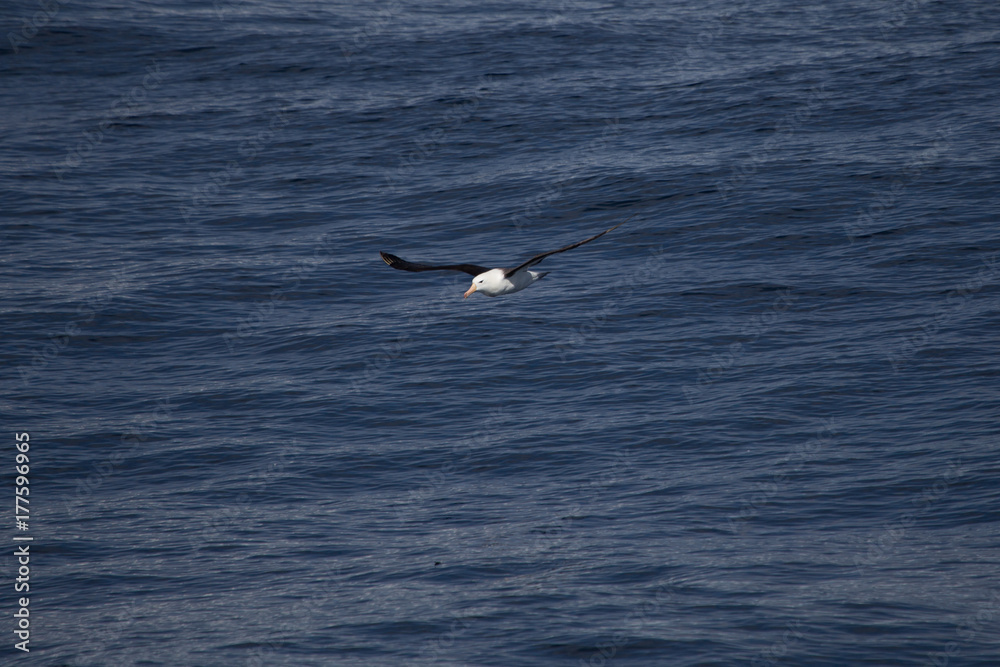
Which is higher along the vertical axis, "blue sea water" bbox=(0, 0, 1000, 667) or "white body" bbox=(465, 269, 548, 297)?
"white body" bbox=(465, 269, 548, 297)

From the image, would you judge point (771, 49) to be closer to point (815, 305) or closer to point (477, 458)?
point (815, 305)

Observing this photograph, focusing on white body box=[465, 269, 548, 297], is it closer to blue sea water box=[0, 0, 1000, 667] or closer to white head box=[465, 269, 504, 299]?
white head box=[465, 269, 504, 299]

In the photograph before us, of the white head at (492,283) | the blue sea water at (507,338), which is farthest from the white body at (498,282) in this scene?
the blue sea water at (507,338)

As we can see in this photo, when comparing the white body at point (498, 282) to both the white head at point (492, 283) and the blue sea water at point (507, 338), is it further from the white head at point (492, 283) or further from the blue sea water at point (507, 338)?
the blue sea water at point (507, 338)

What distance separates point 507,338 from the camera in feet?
107

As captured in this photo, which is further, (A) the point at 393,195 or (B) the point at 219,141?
(B) the point at 219,141

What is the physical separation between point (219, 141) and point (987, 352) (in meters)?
32.1

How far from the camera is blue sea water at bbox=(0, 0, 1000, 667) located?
22.1 metres

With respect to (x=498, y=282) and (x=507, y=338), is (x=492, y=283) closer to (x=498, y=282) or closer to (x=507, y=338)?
(x=498, y=282)

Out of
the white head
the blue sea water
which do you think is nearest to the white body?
the white head

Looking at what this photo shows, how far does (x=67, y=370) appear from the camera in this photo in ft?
109

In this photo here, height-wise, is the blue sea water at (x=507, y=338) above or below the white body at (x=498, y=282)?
below

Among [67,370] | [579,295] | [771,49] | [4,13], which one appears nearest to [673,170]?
[579,295]

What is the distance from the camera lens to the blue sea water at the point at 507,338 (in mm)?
22125
